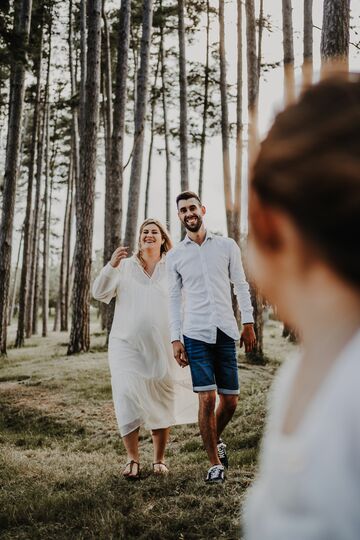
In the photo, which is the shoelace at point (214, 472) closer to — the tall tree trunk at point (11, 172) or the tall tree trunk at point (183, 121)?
the tall tree trunk at point (11, 172)

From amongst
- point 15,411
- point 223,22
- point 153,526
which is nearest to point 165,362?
point 153,526

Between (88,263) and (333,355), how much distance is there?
1466cm

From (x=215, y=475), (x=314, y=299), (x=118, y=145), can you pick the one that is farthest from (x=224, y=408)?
(x=118, y=145)

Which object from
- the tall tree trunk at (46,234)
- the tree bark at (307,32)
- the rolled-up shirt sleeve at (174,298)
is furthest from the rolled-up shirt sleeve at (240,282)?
the tall tree trunk at (46,234)

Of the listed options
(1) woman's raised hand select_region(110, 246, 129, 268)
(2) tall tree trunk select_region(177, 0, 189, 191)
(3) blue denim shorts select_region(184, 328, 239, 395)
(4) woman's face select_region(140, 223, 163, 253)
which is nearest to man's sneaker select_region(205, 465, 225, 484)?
(3) blue denim shorts select_region(184, 328, 239, 395)

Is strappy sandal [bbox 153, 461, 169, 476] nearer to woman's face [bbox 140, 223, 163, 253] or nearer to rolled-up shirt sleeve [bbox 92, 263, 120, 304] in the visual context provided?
rolled-up shirt sleeve [bbox 92, 263, 120, 304]

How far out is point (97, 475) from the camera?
561cm

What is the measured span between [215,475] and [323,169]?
4.75m

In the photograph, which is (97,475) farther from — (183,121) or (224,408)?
(183,121)

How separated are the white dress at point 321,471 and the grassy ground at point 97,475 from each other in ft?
11.9

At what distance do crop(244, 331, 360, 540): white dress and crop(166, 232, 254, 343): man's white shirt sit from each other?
191 inches

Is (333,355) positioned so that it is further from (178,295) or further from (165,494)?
(178,295)

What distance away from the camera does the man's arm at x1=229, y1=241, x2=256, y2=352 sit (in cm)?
591

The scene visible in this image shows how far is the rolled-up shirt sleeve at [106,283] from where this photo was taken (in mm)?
6094
